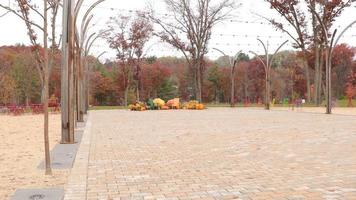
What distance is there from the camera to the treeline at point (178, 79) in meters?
49.8

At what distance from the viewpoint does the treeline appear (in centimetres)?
4984

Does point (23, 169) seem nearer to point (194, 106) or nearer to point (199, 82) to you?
point (194, 106)

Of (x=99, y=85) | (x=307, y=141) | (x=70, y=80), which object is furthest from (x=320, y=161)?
(x=99, y=85)

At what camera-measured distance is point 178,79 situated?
201ft

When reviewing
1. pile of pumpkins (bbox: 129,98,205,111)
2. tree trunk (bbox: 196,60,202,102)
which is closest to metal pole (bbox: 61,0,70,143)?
pile of pumpkins (bbox: 129,98,205,111)

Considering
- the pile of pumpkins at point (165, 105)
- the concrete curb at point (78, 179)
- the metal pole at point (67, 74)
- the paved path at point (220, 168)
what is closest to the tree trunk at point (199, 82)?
the pile of pumpkins at point (165, 105)

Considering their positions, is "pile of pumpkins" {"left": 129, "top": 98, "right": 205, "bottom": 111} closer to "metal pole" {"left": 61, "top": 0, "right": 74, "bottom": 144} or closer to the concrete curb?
"metal pole" {"left": 61, "top": 0, "right": 74, "bottom": 144}

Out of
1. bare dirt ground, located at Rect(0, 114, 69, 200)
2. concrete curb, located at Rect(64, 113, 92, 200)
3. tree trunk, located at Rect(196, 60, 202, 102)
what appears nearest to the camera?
concrete curb, located at Rect(64, 113, 92, 200)

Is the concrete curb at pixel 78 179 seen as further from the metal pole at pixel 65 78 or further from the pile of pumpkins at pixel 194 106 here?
the pile of pumpkins at pixel 194 106

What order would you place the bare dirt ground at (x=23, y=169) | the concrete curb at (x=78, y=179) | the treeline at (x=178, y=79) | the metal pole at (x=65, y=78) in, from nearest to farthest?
the concrete curb at (x=78, y=179) < the bare dirt ground at (x=23, y=169) < the metal pole at (x=65, y=78) < the treeline at (x=178, y=79)

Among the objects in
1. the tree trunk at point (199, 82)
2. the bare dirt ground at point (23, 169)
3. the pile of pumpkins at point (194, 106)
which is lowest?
the bare dirt ground at point (23, 169)

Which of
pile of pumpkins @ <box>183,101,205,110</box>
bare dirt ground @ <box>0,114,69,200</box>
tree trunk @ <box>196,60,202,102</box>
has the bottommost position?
bare dirt ground @ <box>0,114,69,200</box>

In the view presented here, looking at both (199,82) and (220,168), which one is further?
(199,82)

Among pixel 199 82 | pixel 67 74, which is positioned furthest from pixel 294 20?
pixel 67 74
